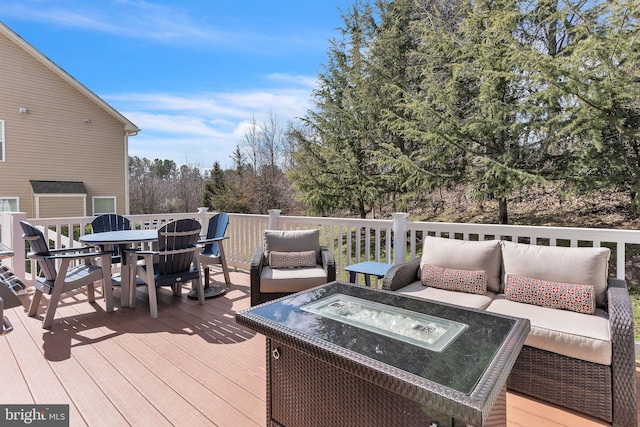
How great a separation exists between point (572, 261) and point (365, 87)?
660cm

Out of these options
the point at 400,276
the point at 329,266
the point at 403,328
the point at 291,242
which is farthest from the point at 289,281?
the point at 403,328

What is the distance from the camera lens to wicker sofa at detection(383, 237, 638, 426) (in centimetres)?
199

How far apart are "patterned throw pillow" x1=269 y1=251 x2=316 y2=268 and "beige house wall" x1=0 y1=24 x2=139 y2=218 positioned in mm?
9414

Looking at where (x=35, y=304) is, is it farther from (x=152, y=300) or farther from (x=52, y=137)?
(x=52, y=137)

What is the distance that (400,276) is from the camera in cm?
314

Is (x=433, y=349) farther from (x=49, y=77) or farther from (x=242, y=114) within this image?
(x=242, y=114)

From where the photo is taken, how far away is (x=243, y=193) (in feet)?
44.8

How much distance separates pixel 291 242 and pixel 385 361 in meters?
2.86

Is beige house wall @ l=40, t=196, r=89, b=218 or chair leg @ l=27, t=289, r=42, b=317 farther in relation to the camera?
beige house wall @ l=40, t=196, r=89, b=218

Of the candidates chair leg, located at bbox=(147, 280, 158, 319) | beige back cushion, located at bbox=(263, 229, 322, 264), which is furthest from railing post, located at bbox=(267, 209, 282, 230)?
chair leg, located at bbox=(147, 280, 158, 319)

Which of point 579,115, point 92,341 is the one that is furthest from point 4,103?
point 579,115

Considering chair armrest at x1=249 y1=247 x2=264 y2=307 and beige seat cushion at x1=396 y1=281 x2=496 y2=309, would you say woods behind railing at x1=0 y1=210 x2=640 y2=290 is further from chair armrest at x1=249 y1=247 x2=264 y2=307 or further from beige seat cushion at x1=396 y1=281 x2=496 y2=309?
chair armrest at x1=249 y1=247 x2=264 y2=307

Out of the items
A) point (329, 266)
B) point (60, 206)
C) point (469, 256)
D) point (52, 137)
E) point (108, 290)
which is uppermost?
point (52, 137)

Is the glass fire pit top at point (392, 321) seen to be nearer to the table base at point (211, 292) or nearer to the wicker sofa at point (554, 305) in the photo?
the wicker sofa at point (554, 305)
